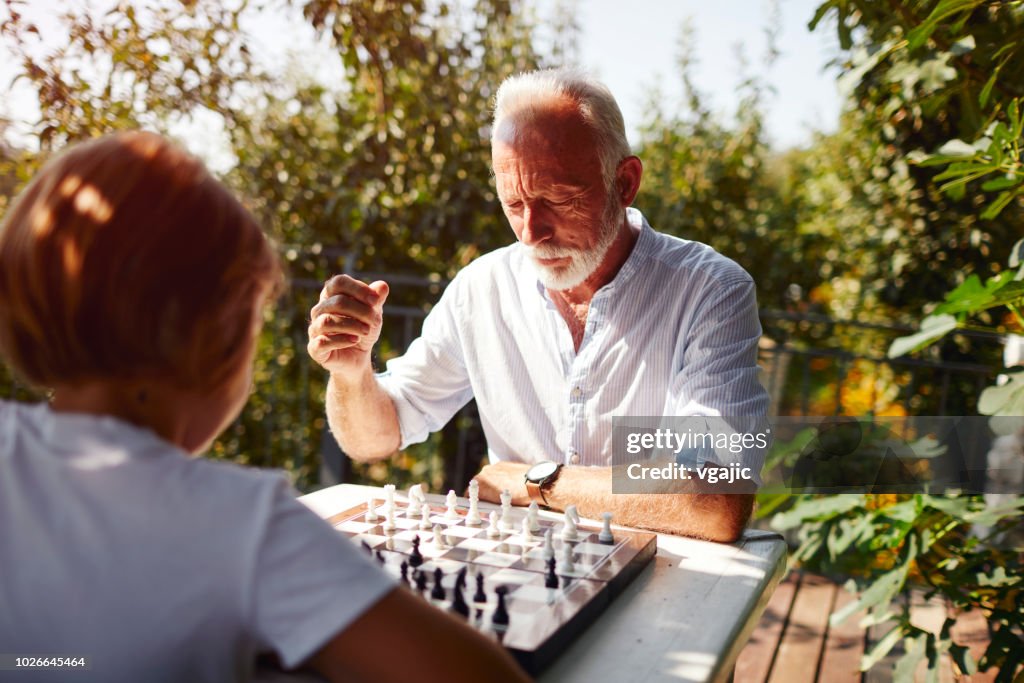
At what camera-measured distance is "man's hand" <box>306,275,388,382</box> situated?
6.11ft

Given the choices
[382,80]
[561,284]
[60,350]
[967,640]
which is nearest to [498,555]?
[60,350]

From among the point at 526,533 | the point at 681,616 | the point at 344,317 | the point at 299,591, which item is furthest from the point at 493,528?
the point at 299,591

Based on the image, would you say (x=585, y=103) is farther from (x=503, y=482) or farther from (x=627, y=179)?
(x=503, y=482)

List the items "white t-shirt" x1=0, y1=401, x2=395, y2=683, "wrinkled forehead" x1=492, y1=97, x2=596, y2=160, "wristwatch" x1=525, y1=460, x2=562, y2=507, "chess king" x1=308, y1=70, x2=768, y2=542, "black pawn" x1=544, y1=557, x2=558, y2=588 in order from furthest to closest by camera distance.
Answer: "wrinkled forehead" x1=492, y1=97, x2=596, y2=160, "chess king" x1=308, y1=70, x2=768, y2=542, "wristwatch" x1=525, y1=460, x2=562, y2=507, "black pawn" x1=544, y1=557, x2=558, y2=588, "white t-shirt" x1=0, y1=401, x2=395, y2=683

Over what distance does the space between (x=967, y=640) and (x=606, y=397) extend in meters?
2.23

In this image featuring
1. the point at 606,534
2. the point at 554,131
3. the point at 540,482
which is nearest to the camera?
the point at 606,534

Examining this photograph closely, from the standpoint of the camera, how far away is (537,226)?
221 cm

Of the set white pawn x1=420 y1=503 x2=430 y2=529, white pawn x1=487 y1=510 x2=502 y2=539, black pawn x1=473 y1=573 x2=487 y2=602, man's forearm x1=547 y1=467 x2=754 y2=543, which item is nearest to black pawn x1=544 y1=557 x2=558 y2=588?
black pawn x1=473 y1=573 x2=487 y2=602

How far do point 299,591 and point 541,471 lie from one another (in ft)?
3.85

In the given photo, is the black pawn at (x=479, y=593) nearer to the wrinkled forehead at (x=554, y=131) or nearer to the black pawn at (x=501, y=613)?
the black pawn at (x=501, y=613)

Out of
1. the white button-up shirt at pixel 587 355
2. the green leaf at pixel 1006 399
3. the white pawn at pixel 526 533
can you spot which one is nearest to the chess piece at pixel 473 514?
the white pawn at pixel 526 533

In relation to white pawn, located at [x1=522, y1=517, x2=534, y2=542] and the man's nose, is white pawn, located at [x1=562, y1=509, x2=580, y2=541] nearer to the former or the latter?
white pawn, located at [x1=522, y1=517, x2=534, y2=542]

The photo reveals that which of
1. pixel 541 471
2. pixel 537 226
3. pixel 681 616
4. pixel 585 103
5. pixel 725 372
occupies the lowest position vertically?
pixel 681 616

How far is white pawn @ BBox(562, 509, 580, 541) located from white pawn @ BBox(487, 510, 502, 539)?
126mm
